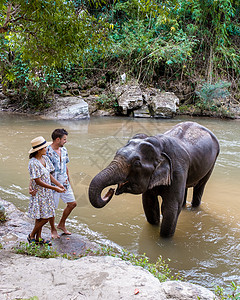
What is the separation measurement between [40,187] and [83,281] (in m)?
1.42

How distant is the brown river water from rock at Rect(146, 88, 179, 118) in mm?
6152

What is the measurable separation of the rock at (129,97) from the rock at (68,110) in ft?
6.98

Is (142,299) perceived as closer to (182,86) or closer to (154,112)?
(154,112)

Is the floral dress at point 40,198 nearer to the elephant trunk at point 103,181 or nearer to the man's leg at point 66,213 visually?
the man's leg at point 66,213

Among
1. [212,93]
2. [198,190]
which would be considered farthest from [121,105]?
[198,190]

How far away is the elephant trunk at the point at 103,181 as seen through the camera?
3621 mm

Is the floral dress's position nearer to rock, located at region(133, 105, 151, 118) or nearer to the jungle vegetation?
the jungle vegetation

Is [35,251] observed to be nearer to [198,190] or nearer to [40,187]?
[40,187]

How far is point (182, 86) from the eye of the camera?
19328 mm

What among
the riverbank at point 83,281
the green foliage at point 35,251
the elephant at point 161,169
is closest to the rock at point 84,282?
the riverbank at point 83,281

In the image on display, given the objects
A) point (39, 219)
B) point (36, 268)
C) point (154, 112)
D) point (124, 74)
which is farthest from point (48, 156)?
point (124, 74)

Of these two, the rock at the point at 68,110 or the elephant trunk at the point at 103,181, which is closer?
the elephant trunk at the point at 103,181

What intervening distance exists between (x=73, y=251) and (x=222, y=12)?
19.8 m

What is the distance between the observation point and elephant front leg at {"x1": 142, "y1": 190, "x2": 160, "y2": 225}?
4.79 m
